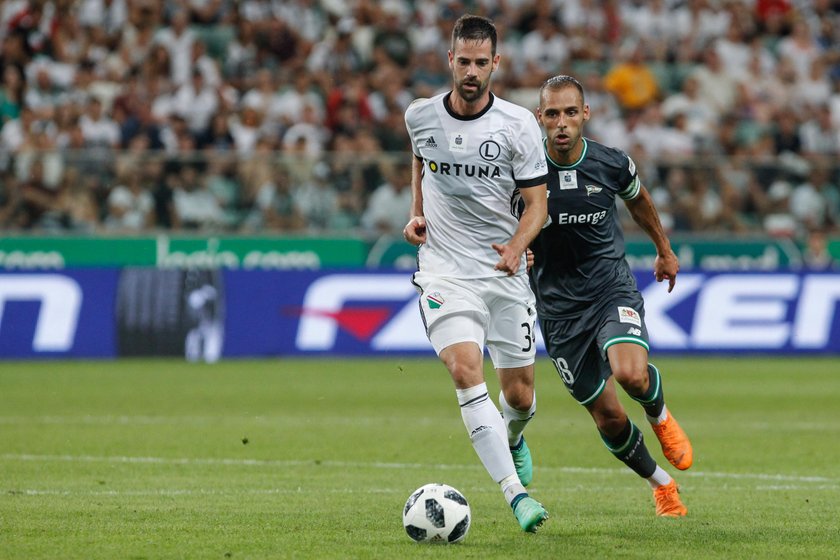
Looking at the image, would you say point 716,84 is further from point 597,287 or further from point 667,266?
point 597,287

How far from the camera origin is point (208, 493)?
27.5ft

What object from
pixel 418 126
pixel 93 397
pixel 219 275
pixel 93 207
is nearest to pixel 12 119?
pixel 93 207

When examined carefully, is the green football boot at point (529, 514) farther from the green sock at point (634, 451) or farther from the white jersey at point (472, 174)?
the green sock at point (634, 451)

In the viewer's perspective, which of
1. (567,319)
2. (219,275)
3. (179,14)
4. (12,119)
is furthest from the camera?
(179,14)

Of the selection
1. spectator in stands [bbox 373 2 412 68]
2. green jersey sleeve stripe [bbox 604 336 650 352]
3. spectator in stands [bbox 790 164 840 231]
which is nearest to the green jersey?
green jersey sleeve stripe [bbox 604 336 650 352]

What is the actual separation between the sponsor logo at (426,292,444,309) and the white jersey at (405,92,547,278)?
157mm

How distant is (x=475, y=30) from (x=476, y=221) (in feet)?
3.27

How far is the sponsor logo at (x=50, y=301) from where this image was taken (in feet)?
58.2

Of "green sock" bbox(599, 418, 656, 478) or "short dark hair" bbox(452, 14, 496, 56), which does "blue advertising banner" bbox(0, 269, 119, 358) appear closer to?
"green sock" bbox(599, 418, 656, 478)

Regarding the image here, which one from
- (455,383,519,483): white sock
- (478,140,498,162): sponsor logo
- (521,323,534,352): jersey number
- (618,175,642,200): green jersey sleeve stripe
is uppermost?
(478,140,498,162): sponsor logo

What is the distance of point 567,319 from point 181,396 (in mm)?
7453

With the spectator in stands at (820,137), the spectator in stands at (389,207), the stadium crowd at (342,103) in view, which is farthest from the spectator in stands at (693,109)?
the spectator in stands at (389,207)

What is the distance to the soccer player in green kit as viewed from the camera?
7840mm

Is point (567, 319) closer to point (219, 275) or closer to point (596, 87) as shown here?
point (219, 275)
